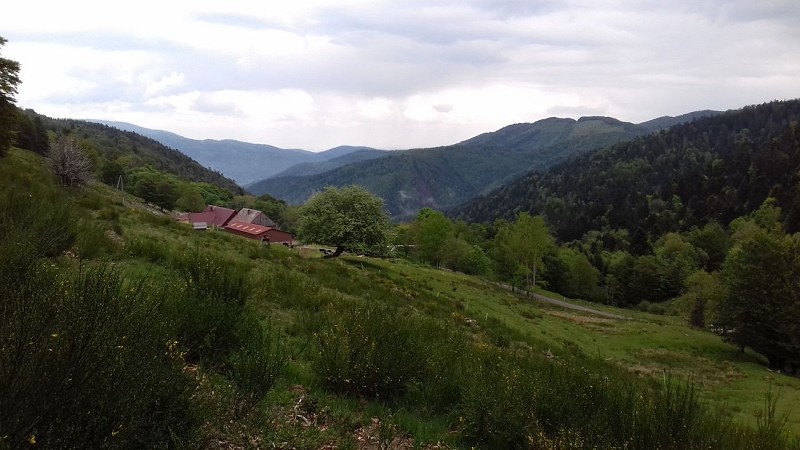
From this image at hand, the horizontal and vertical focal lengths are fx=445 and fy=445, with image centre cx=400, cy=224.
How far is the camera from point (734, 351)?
34.0 meters

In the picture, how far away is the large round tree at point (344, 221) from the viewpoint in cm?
3491

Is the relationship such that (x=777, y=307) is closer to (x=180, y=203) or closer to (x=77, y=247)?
(x=77, y=247)

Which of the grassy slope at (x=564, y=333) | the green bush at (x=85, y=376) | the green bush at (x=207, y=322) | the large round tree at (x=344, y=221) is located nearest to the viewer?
the green bush at (x=85, y=376)

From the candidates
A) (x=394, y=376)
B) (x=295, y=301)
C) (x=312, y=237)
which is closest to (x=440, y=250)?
(x=312, y=237)

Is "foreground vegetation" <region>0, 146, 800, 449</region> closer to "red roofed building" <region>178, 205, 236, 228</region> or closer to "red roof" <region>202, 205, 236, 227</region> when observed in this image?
"red roofed building" <region>178, 205, 236, 228</region>

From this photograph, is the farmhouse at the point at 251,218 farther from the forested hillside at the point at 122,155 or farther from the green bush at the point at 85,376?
the green bush at the point at 85,376

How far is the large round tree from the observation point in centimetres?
3491

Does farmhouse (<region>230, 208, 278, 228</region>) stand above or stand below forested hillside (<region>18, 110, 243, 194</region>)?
below

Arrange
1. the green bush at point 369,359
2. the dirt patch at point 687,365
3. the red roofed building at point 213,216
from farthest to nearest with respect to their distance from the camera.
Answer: the red roofed building at point 213,216
the dirt patch at point 687,365
the green bush at point 369,359

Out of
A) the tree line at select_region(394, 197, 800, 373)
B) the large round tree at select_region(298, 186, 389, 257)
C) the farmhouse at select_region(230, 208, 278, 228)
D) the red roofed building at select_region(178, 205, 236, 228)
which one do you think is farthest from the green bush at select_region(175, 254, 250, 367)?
the farmhouse at select_region(230, 208, 278, 228)

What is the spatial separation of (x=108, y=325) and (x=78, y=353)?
1.34 feet

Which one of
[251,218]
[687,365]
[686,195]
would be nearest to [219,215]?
[251,218]

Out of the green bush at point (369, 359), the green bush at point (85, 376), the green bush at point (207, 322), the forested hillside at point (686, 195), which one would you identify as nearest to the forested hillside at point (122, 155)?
the green bush at point (207, 322)

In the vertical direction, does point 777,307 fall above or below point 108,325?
below
